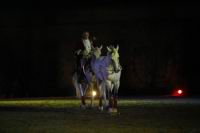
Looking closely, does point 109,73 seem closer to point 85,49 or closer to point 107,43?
point 85,49

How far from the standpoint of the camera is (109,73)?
75.4 feet

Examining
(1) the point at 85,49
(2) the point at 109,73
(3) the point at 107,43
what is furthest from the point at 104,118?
(3) the point at 107,43

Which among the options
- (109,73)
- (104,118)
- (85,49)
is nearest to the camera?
(104,118)

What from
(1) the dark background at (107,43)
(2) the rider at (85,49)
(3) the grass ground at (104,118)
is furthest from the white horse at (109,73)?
(1) the dark background at (107,43)

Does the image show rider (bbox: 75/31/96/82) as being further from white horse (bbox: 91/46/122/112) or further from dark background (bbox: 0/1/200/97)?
dark background (bbox: 0/1/200/97)

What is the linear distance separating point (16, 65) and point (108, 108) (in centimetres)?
1620

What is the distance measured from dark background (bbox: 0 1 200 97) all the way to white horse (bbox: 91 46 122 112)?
12030mm

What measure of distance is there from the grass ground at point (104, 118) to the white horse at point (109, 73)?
24.4 inches

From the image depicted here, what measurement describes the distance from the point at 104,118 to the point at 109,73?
2.73 meters

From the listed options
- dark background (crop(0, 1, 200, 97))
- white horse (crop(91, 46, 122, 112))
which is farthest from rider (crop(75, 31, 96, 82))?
dark background (crop(0, 1, 200, 97))

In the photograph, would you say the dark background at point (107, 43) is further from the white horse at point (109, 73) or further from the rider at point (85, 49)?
the white horse at point (109, 73)

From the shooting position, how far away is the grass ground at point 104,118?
1731 centimetres

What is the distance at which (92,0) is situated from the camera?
4025cm

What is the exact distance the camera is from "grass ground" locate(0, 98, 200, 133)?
17.3 meters
